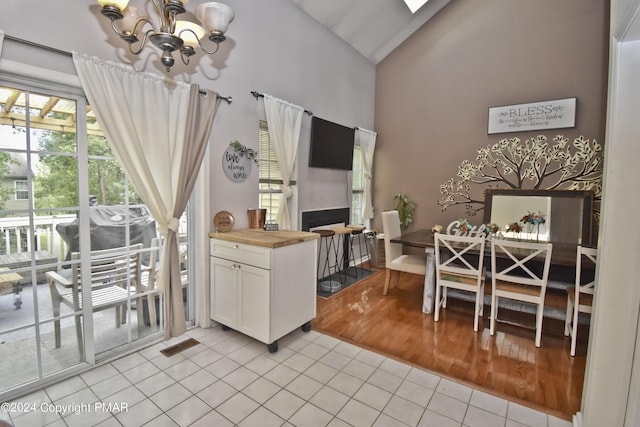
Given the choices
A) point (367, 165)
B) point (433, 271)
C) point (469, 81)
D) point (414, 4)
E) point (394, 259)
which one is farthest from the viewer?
point (367, 165)

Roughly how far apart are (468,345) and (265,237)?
1.96 metres

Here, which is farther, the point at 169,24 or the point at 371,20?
the point at 371,20

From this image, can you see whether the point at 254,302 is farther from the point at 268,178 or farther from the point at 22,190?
the point at 22,190

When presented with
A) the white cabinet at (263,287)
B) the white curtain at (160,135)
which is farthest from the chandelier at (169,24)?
the white cabinet at (263,287)

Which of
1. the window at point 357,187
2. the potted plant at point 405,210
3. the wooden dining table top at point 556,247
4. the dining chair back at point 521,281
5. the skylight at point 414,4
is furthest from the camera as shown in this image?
the window at point 357,187

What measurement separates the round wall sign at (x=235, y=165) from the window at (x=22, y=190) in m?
1.37

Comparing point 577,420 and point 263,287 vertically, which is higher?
point 263,287

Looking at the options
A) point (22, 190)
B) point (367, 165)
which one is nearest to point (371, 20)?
point (367, 165)

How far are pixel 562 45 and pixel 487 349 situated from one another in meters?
3.83

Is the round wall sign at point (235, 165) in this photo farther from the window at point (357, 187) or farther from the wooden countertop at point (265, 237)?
the window at point (357, 187)

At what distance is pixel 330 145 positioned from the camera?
4.19 m

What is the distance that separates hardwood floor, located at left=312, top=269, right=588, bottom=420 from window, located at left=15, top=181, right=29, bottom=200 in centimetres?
237

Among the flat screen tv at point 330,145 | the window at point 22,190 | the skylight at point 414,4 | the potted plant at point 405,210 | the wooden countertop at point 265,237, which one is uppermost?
the skylight at point 414,4

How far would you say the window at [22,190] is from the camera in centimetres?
186
